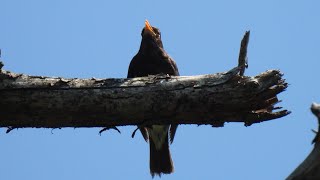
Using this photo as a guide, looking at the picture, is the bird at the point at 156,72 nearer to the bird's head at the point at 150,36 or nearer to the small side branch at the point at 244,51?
the bird's head at the point at 150,36

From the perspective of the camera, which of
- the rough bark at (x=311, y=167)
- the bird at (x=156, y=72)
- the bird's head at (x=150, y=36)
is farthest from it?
the bird's head at (x=150, y=36)

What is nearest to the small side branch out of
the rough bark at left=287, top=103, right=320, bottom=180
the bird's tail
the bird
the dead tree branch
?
the dead tree branch

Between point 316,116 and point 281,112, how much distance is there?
5.36ft

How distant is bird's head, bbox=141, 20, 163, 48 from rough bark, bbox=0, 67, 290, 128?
307cm

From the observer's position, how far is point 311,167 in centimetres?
283

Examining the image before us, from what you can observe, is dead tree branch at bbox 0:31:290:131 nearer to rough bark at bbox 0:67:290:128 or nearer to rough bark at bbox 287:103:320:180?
rough bark at bbox 0:67:290:128

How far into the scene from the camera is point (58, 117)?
181 inches

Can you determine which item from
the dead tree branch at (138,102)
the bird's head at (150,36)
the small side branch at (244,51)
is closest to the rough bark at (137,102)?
the dead tree branch at (138,102)

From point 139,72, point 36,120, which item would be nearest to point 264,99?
point 36,120

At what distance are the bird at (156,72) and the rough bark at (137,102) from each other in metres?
2.58

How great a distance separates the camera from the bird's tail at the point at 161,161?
744cm

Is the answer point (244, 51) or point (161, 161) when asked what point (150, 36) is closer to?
point (161, 161)

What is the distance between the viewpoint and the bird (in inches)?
290

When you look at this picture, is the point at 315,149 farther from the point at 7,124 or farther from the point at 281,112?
the point at 7,124
